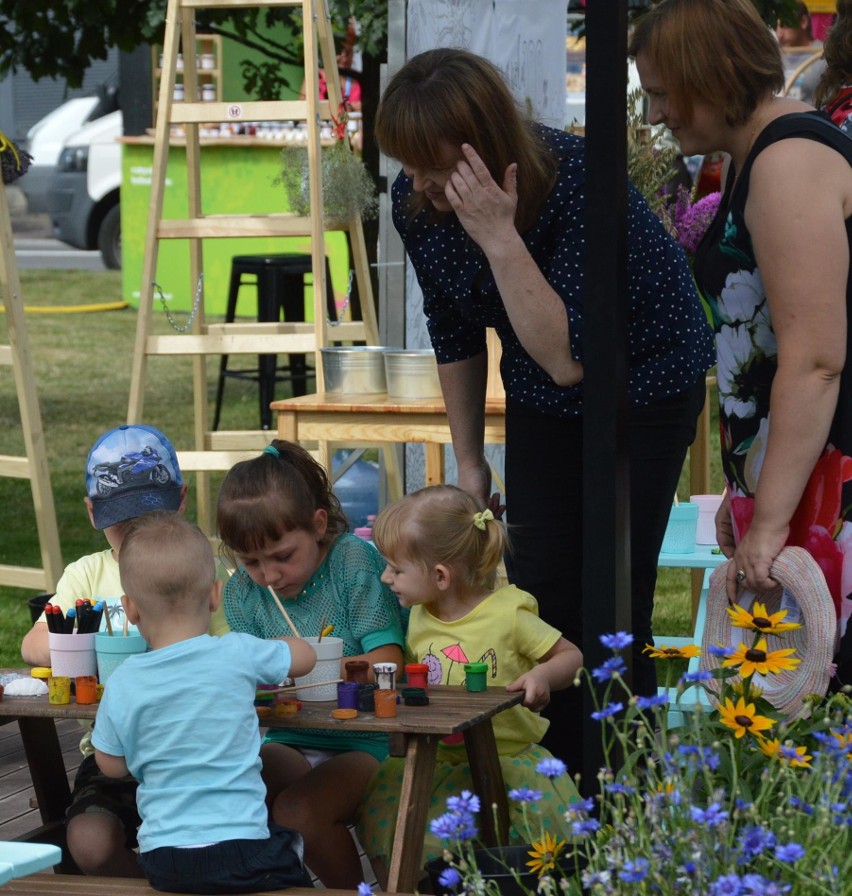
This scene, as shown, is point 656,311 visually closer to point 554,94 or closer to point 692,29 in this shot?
point 692,29

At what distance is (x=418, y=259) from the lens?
2.88m

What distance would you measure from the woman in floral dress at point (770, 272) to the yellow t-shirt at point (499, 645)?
48cm

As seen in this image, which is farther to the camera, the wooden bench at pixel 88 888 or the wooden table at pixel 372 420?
the wooden table at pixel 372 420

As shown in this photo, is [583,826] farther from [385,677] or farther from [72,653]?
[72,653]

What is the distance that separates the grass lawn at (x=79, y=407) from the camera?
21.1 feet

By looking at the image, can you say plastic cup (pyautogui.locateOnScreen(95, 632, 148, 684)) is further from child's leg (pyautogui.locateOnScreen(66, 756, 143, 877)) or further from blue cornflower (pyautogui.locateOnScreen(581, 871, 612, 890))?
blue cornflower (pyautogui.locateOnScreen(581, 871, 612, 890))

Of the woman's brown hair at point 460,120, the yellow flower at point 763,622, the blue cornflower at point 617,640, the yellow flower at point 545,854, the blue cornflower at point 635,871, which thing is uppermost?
the woman's brown hair at point 460,120

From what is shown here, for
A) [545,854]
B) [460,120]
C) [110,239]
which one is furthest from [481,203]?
[110,239]

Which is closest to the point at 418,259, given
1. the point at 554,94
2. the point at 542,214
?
the point at 542,214

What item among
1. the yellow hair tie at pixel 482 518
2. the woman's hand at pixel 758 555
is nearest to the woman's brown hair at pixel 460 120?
the yellow hair tie at pixel 482 518

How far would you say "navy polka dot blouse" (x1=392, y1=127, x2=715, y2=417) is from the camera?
266 cm

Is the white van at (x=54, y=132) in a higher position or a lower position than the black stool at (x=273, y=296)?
higher

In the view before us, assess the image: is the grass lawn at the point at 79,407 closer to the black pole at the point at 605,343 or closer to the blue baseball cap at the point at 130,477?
the blue baseball cap at the point at 130,477

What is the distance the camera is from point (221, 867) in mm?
2322
